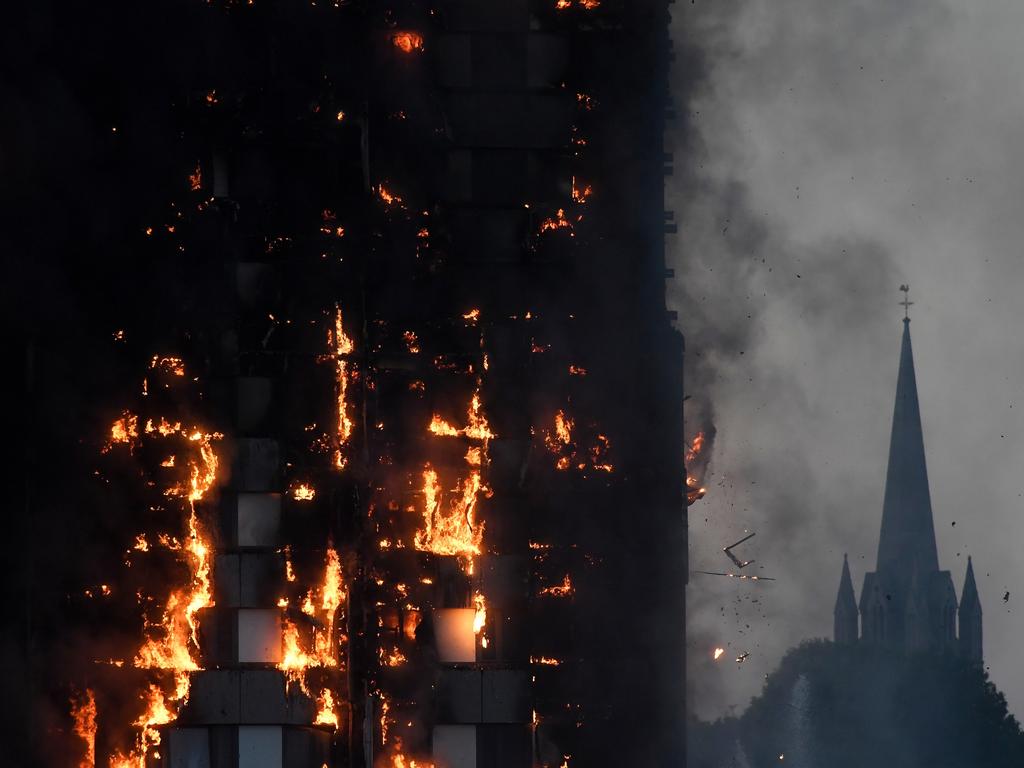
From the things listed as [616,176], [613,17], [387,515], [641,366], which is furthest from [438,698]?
[613,17]

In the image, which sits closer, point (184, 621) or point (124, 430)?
point (184, 621)

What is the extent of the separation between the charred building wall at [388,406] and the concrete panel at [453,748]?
0.03m

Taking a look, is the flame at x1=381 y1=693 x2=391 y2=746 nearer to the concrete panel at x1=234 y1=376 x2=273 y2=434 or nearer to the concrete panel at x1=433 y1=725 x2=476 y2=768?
the concrete panel at x1=433 y1=725 x2=476 y2=768

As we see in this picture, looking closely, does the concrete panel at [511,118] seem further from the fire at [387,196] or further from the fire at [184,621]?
the fire at [184,621]

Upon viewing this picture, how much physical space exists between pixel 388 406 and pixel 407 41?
515cm

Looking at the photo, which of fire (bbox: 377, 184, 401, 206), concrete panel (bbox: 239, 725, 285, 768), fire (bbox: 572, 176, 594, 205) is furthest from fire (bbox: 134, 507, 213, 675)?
fire (bbox: 572, 176, 594, 205)

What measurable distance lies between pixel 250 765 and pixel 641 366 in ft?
25.9

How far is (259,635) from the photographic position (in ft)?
94.2

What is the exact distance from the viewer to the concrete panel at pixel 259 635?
1129 inches

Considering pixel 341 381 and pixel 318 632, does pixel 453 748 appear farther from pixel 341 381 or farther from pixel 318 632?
pixel 341 381

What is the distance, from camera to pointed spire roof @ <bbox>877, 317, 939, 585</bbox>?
409 feet

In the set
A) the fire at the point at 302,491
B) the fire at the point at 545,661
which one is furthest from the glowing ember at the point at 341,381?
the fire at the point at 545,661

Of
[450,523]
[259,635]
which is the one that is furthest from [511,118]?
[259,635]

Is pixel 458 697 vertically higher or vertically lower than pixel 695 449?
lower
